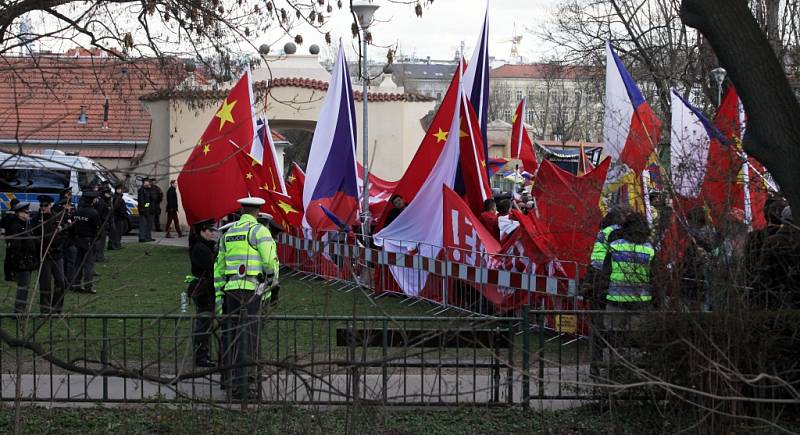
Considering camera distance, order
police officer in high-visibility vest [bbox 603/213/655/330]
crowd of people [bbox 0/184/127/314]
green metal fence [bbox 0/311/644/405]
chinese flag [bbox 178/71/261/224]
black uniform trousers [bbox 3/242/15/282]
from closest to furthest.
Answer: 1. green metal fence [bbox 0/311/644/405]
2. police officer in high-visibility vest [bbox 603/213/655/330]
3. crowd of people [bbox 0/184/127/314]
4. black uniform trousers [bbox 3/242/15/282]
5. chinese flag [bbox 178/71/261/224]

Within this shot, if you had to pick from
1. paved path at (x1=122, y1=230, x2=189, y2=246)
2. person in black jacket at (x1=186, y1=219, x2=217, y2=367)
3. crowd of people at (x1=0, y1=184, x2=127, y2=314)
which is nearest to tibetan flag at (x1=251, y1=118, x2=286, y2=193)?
crowd of people at (x1=0, y1=184, x2=127, y2=314)

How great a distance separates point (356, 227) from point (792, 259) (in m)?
11.3

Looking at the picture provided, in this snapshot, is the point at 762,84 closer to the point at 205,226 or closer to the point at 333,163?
the point at 205,226

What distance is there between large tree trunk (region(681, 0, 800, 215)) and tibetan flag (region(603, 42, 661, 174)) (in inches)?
130

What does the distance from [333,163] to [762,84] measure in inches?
489

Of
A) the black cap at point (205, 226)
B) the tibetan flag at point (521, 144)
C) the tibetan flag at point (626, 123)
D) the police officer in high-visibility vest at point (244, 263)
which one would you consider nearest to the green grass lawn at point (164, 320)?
the police officer in high-visibility vest at point (244, 263)

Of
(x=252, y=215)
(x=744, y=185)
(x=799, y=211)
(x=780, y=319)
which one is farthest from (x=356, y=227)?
(x=799, y=211)

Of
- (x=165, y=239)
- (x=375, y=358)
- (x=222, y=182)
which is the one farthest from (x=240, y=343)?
(x=165, y=239)

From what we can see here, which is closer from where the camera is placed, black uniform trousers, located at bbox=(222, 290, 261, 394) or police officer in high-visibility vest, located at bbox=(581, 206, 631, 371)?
black uniform trousers, located at bbox=(222, 290, 261, 394)

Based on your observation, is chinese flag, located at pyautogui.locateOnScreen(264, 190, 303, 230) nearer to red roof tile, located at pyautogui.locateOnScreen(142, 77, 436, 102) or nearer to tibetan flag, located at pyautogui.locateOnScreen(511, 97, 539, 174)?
tibetan flag, located at pyautogui.locateOnScreen(511, 97, 539, 174)

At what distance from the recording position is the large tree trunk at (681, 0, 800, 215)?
233 inches

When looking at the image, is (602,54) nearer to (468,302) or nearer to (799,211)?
(468,302)

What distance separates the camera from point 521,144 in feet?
78.4

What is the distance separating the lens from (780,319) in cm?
738
